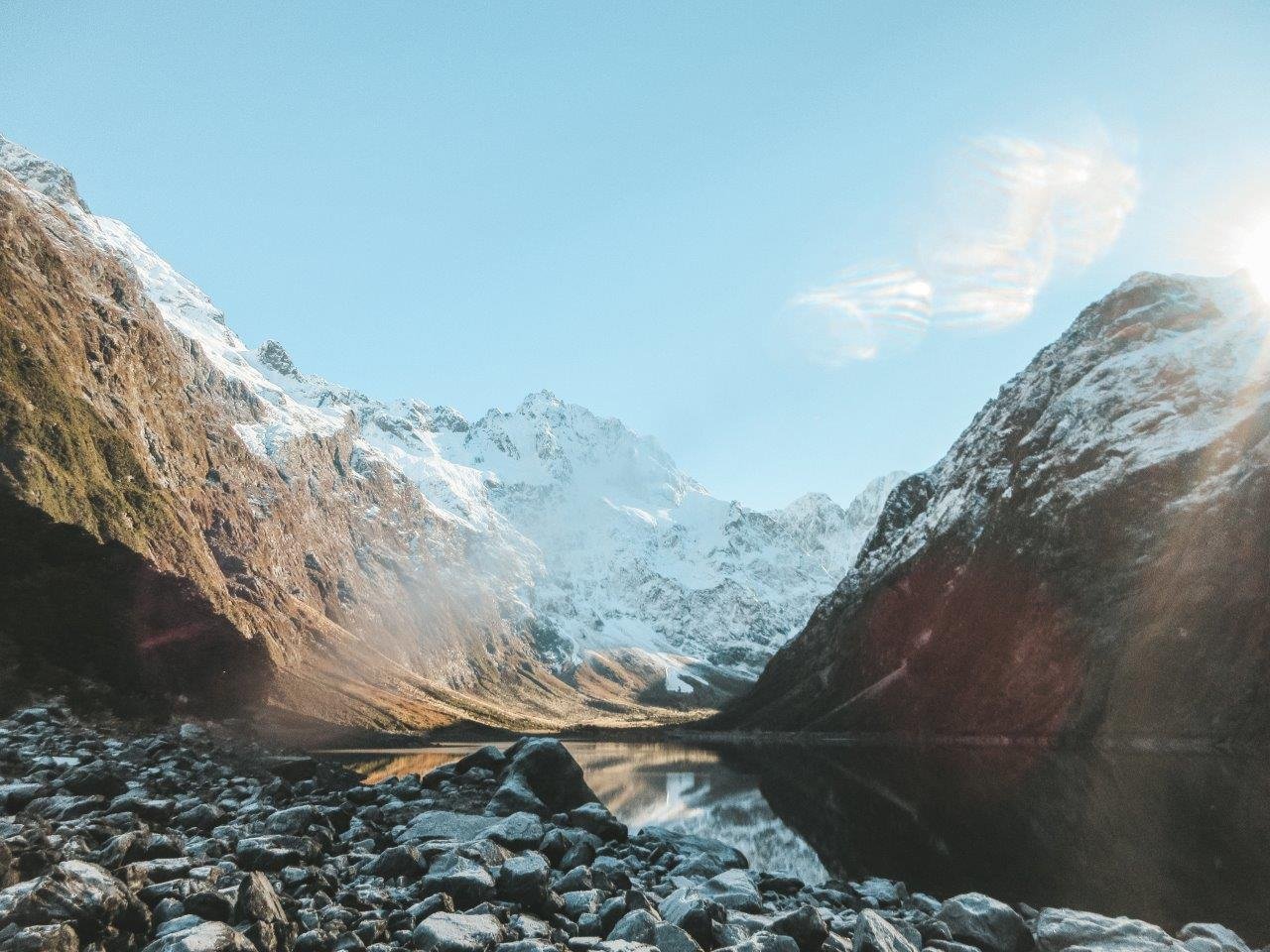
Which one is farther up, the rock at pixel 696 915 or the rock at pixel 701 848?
the rock at pixel 696 915

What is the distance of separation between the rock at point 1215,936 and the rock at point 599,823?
1693 centimetres

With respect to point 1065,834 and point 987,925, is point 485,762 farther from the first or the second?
point 1065,834

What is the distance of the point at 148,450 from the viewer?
563 feet

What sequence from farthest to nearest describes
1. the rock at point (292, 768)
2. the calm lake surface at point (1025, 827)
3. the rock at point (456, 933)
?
the rock at point (292, 768)
the calm lake surface at point (1025, 827)
the rock at point (456, 933)

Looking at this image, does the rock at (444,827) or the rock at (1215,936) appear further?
the rock at (444,827)

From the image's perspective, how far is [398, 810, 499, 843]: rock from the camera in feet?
67.4

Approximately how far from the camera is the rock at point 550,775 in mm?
29750

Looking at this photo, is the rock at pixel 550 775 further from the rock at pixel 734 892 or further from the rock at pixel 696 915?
the rock at pixel 696 915

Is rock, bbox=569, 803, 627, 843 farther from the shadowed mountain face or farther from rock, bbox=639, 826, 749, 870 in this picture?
the shadowed mountain face

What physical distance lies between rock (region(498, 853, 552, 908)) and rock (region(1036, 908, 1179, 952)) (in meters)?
12.9

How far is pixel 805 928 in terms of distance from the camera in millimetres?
14688

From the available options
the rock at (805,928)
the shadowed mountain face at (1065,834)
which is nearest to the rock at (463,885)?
the rock at (805,928)

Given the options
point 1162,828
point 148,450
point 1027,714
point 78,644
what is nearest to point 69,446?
point 148,450

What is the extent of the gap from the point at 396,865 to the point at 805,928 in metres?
9.57
